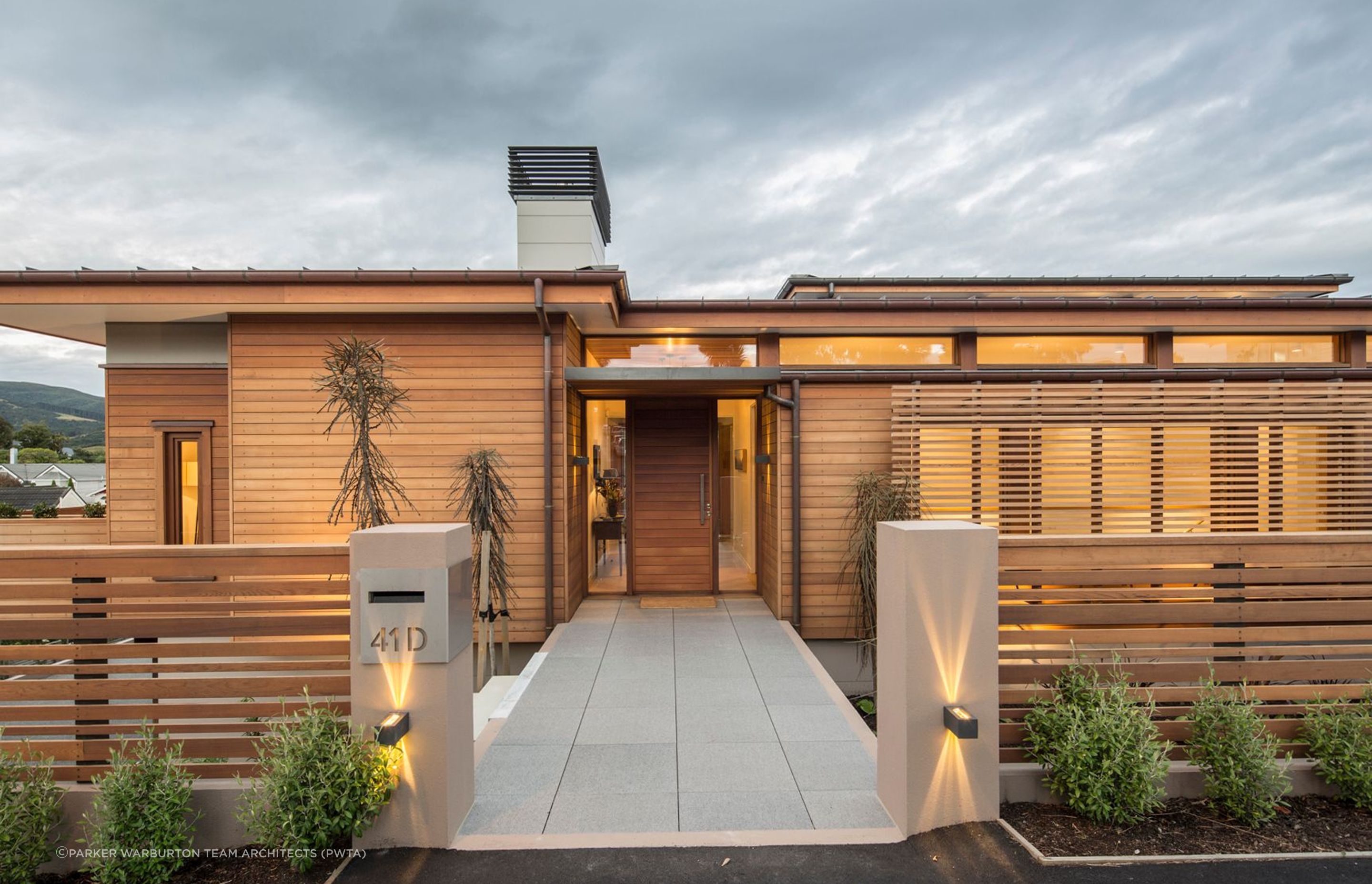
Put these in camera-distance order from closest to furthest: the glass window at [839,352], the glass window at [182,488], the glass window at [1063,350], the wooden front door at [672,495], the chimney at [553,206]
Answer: the glass window at [182,488], the glass window at [839,352], the glass window at [1063,350], the chimney at [553,206], the wooden front door at [672,495]

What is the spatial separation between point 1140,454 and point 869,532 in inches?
120

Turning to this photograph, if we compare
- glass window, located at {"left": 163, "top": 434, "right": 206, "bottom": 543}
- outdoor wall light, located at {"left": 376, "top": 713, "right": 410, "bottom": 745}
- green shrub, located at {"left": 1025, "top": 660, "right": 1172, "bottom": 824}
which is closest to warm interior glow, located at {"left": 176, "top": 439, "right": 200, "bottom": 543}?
glass window, located at {"left": 163, "top": 434, "right": 206, "bottom": 543}

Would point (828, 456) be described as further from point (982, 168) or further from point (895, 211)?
point (895, 211)

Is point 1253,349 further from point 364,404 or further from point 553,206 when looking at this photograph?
point 364,404

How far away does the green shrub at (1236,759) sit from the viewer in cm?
255

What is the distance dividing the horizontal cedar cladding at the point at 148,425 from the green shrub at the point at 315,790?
5.37 m

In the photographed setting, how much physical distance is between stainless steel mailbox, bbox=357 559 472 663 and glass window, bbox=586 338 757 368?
4.69 metres

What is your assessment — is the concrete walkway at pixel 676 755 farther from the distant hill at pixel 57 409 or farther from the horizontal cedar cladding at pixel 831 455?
the distant hill at pixel 57 409

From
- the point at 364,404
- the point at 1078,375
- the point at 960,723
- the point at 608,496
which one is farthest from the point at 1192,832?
the point at 608,496

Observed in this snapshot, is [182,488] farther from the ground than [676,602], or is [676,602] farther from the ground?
[182,488]

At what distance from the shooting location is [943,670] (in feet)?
8.48

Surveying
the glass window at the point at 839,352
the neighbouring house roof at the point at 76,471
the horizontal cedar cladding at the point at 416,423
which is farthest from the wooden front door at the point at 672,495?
the neighbouring house roof at the point at 76,471

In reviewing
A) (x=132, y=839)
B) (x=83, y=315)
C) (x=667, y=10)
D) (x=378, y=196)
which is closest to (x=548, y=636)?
(x=132, y=839)

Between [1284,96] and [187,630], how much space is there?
19709 millimetres
